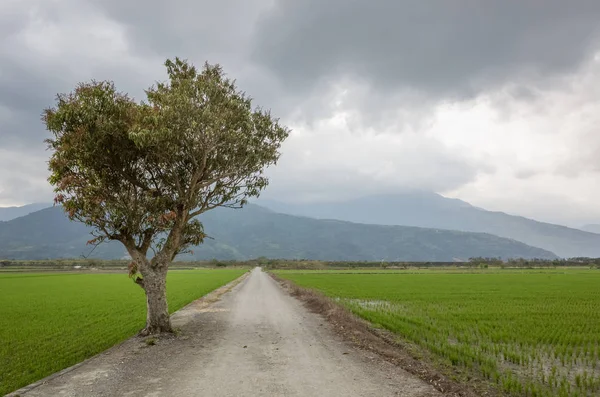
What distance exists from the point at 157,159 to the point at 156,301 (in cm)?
699

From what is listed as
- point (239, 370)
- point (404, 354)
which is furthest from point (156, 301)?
point (404, 354)

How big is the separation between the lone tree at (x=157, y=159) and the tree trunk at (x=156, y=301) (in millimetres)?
47

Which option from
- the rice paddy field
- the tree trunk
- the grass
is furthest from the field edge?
the grass

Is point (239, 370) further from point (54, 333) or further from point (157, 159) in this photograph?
point (54, 333)

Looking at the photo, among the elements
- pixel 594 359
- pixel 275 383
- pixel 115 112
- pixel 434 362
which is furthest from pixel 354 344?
pixel 115 112

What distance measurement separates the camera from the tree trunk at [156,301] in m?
18.9

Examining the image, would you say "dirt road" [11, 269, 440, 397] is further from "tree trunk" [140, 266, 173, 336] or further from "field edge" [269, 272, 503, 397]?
"tree trunk" [140, 266, 173, 336]

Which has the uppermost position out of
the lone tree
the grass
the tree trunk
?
the lone tree

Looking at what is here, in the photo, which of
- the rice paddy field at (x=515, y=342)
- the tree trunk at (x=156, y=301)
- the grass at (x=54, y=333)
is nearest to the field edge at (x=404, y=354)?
the rice paddy field at (x=515, y=342)

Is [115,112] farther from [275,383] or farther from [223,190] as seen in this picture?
[275,383]

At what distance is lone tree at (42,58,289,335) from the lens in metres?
17.1

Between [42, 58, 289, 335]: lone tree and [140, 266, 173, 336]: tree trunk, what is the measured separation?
0.15 feet

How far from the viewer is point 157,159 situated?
19172mm

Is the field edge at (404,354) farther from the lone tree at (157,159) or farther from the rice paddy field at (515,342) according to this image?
the lone tree at (157,159)
